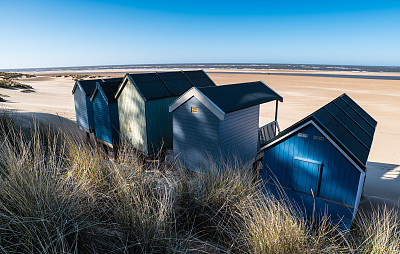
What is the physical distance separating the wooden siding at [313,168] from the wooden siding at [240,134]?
→ 83.3 inches

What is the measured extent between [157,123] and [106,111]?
3.39m

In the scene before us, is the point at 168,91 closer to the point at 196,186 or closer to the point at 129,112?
the point at 129,112

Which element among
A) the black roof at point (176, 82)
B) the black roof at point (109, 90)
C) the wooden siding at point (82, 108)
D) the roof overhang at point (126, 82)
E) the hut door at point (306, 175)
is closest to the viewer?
the hut door at point (306, 175)

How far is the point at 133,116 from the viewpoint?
11.0m

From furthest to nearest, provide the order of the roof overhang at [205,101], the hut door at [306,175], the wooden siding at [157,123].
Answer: the wooden siding at [157,123] < the roof overhang at [205,101] < the hut door at [306,175]

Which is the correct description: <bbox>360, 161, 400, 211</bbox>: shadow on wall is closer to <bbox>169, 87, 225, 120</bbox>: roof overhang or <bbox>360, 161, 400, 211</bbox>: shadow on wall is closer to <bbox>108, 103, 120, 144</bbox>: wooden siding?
<bbox>169, 87, 225, 120</bbox>: roof overhang

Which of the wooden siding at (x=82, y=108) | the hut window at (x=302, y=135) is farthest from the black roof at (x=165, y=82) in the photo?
the hut window at (x=302, y=135)

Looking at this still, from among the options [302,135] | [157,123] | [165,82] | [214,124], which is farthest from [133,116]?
[302,135]

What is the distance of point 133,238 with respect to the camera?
3.63 metres

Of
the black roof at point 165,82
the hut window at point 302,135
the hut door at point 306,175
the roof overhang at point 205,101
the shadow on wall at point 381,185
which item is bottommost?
the shadow on wall at point 381,185

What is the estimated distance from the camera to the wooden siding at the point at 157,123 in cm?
1052

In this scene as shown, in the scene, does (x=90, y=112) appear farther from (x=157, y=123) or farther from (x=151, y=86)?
(x=157, y=123)

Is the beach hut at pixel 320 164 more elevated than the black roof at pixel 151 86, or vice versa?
the black roof at pixel 151 86

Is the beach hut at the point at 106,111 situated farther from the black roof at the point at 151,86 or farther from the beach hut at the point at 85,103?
the black roof at the point at 151,86
